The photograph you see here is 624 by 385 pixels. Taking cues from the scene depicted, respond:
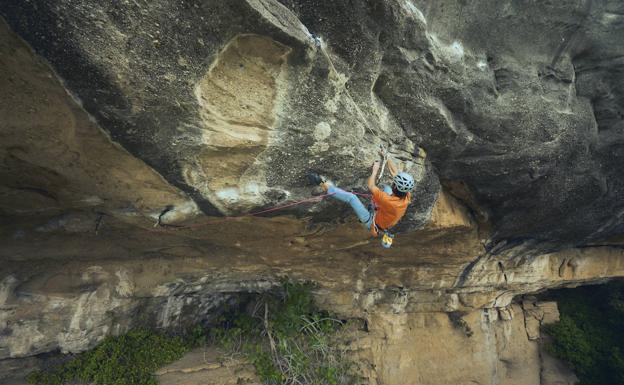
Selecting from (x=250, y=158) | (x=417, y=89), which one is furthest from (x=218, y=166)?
(x=417, y=89)

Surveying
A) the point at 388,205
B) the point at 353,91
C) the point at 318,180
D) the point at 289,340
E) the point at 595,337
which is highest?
the point at 353,91

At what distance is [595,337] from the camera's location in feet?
28.6

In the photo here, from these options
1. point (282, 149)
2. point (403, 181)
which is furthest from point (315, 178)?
point (403, 181)

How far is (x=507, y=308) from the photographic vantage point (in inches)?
344

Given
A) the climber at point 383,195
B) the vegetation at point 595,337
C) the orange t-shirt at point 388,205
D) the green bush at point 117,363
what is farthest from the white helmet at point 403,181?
the vegetation at point 595,337

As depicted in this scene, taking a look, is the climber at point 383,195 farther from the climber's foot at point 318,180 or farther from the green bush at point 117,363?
the green bush at point 117,363

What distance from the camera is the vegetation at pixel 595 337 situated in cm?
847

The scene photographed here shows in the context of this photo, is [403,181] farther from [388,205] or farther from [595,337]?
[595,337]

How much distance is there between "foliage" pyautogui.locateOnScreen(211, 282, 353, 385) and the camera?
20.0ft

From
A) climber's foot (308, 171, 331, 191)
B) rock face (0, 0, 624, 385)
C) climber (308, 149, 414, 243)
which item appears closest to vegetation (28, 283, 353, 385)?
rock face (0, 0, 624, 385)

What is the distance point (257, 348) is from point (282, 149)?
4.10 m

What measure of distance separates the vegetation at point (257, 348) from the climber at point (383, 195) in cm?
274

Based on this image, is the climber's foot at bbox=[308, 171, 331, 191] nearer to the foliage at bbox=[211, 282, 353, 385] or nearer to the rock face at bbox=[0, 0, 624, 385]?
the rock face at bbox=[0, 0, 624, 385]

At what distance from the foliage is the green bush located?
3.68ft
